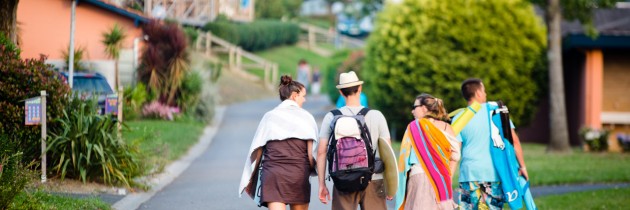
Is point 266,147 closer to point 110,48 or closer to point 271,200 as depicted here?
point 271,200

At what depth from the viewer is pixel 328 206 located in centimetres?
1253

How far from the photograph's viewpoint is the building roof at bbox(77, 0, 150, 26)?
22.8 meters

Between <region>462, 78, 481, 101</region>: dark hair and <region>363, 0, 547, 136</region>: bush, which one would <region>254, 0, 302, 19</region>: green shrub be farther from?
<region>462, 78, 481, 101</region>: dark hair

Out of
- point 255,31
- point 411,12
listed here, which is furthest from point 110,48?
point 255,31

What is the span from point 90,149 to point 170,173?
3215 millimetres

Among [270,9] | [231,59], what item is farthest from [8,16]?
[270,9]

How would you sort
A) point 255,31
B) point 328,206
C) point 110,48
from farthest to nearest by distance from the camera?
point 255,31 < point 110,48 < point 328,206

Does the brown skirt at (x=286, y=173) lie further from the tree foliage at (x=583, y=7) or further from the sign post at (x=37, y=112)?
the tree foliage at (x=583, y=7)

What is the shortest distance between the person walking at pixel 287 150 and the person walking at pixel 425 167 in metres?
0.90

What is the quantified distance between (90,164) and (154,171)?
1463 millimetres

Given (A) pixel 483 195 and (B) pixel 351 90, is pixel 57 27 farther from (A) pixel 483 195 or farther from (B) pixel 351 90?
(B) pixel 351 90

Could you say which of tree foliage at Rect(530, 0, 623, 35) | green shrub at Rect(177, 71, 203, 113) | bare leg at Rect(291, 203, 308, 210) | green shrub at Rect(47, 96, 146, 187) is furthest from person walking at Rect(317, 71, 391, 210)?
green shrub at Rect(177, 71, 203, 113)

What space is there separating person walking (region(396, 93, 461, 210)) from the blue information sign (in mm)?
5326

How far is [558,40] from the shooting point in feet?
73.3
